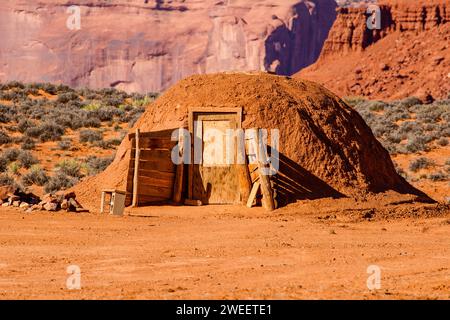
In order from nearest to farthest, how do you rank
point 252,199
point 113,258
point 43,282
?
point 43,282
point 113,258
point 252,199

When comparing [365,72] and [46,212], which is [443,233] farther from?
[365,72]

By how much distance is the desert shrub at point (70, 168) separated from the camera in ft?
75.4

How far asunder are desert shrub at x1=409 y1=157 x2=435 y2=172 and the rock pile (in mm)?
12615

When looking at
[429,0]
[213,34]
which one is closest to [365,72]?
[429,0]

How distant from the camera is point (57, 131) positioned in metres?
29.1

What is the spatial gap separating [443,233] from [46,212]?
20.2 feet

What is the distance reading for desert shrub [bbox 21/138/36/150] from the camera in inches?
1049

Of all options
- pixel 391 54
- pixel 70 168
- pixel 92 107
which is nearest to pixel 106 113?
pixel 92 107

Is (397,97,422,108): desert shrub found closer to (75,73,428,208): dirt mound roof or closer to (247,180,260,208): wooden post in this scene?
(75,73,428,208): dirt mound roof

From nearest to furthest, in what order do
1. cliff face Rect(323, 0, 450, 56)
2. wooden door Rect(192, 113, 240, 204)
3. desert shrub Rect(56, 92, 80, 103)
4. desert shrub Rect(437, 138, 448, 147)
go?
wooden door Rect(192, 113, 240, 204), desert shrub Rect(437, 138, 448, 147), desert shrub Rect(56, 92, 80, 103), cliff face Rect(323, 0, 450, 56)

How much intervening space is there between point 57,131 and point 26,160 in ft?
15.6

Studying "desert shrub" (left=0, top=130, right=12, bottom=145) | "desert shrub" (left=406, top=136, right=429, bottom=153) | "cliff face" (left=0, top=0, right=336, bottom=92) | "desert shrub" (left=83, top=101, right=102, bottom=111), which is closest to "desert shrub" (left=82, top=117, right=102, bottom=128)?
"desert shrub" (left=83, top=101, right=102, bottom=111)
